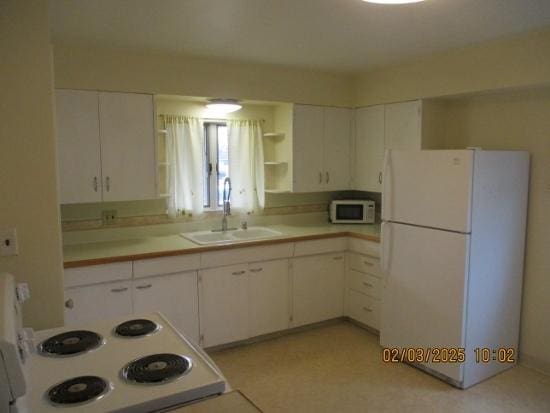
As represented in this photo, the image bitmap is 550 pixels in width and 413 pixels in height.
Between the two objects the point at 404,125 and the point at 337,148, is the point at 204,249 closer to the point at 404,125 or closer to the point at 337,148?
the point at 337,148

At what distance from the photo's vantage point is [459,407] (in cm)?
277

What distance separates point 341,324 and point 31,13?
3414 mm

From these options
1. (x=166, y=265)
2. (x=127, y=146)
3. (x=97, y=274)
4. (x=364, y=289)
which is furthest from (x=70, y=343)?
(x=364, y=289)

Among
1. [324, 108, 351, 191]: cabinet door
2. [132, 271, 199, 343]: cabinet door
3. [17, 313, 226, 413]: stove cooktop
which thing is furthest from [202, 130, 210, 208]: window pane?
[17, 313, 226, 413]: stove cooktop

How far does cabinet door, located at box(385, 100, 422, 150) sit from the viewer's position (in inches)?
146

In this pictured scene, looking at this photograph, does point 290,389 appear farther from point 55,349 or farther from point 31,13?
point 31,13

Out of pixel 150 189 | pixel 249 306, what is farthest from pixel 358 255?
pixel 150 189

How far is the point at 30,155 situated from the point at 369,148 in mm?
3028

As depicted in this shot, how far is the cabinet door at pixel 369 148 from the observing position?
13.5ft

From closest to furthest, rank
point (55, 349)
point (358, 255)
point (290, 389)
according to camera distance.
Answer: point (55, 349) < point (290, 389) < point (358, 255)

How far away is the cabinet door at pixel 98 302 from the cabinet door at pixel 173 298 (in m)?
0.08

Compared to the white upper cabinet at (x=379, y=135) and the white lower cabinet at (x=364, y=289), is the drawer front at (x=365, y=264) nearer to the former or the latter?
the white lower cabinet at (x=364, y=289)

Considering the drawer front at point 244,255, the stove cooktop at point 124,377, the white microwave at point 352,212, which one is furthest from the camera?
the white microwave at point 352,212

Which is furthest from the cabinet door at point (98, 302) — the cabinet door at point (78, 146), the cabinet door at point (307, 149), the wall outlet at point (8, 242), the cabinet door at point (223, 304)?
the cabinet door at point (307, 149)
